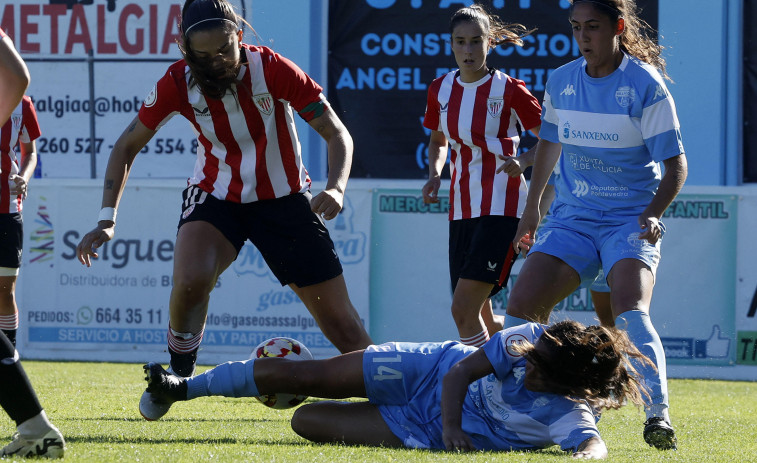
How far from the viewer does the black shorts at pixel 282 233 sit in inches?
221

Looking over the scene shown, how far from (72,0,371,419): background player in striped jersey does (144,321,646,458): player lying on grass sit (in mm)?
688

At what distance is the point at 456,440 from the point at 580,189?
1.50m

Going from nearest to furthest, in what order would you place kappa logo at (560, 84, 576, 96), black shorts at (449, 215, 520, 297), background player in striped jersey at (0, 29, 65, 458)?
1. background player in striped jersey at (0, 29, 65, 458)
2. kappa logo at (560, 84, 576, 96)
3. black shorts at (449, 215, 520, 297)

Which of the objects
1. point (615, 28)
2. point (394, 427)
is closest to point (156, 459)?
point (394, 427)

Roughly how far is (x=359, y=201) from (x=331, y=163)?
180 inches

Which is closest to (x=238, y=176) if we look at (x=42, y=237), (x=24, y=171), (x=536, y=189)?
(x=536, y=189)

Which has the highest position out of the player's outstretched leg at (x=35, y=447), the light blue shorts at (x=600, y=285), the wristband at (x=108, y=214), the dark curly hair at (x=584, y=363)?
the wristband at (x=108, y=214)

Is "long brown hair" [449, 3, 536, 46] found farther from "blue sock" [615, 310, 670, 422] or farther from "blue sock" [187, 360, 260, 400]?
"blue sock" [187, 360, 260, 400]

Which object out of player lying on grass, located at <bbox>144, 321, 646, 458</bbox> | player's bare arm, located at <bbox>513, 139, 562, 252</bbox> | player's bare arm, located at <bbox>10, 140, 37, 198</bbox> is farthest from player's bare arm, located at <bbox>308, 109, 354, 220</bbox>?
player's bare arm, located at <bbox>10, 140, 37, 198</bbox>

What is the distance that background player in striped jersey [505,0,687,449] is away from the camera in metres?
5.03

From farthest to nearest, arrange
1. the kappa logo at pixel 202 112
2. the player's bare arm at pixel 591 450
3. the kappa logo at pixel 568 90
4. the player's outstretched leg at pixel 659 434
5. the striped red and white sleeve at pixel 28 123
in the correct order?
1. the striped red and white sleeve at pixel 28 123
2. the kappa logo at pixel 202 112
3. the kappa logo at pixel 568 90
4. the player's outstretched leg at pixel 659 434
5. the player's bare arm at pixel 591 450

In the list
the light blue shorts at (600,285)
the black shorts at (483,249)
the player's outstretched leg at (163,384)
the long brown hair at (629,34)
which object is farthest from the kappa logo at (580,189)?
the player's outstretched leg at (163,384)

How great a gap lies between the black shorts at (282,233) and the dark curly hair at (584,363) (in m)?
1.47

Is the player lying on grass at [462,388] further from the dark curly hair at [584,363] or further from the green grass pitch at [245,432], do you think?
the green grass pitch at [245,432]
